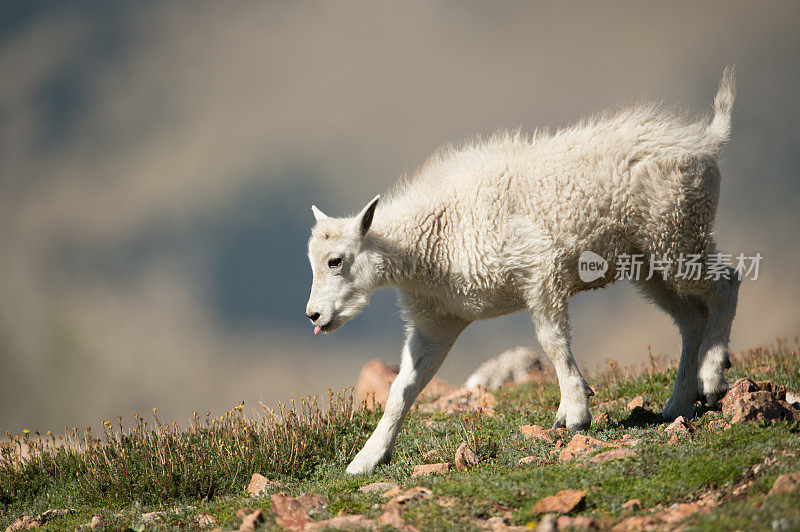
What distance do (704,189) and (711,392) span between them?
2.21 metres

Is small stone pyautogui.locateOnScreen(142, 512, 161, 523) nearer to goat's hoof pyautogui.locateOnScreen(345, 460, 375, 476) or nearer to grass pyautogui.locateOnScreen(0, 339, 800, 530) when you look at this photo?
grass pyautogui.locateOnScreen(0, 339, 800, 530)

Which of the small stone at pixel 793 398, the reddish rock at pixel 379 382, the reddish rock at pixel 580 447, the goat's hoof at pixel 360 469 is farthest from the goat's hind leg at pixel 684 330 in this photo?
the reddish rock at pixel 379 382

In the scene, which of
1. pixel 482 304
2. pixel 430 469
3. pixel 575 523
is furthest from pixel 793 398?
pixel 575 523

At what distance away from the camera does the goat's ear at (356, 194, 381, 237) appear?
7.25 meters

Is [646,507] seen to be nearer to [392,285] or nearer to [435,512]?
[435,512]

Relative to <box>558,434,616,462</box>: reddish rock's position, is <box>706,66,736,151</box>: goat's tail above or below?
above

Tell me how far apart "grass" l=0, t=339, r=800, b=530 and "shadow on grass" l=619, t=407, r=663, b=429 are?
0.02 m

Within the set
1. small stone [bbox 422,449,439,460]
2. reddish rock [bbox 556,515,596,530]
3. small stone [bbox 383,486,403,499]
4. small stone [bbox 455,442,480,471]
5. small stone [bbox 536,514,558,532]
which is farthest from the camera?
small stone [bbox 422,449,439,460]

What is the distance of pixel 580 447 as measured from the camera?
651 cm

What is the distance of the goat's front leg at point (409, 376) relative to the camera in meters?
7.42

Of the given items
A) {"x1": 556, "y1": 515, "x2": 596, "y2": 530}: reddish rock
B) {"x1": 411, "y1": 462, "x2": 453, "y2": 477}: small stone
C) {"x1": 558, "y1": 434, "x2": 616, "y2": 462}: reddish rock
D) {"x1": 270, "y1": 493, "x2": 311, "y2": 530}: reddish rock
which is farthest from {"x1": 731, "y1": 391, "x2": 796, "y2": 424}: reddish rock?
{"x1": 270, "y1": 493, "x2": 311, "y2": 530}: reddish rock

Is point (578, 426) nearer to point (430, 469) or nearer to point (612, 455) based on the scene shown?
point (612, 455)

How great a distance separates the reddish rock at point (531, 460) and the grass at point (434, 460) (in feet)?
0.23

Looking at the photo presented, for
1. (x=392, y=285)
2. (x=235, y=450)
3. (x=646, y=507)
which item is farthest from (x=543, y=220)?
(x=235, y=450)
